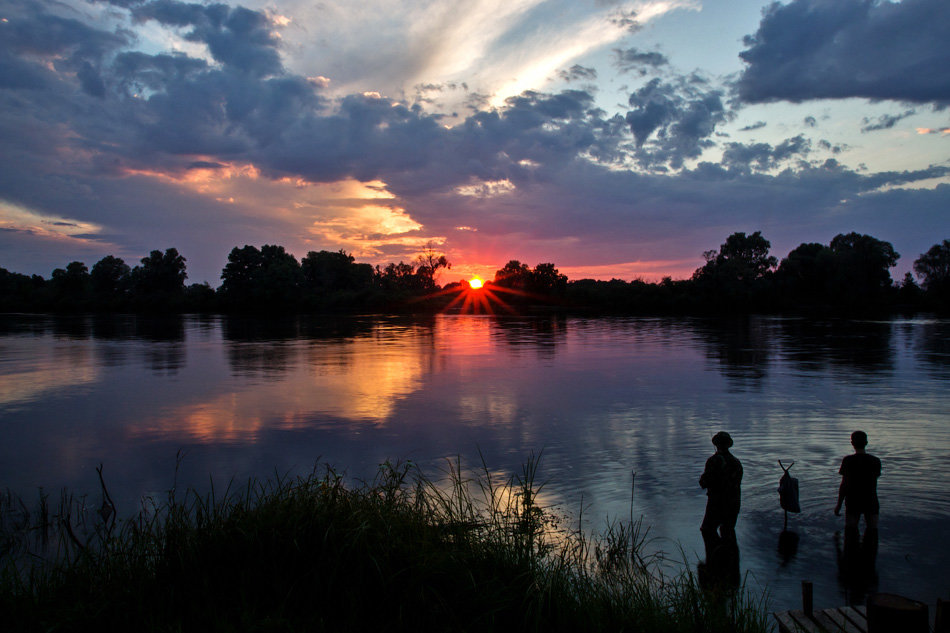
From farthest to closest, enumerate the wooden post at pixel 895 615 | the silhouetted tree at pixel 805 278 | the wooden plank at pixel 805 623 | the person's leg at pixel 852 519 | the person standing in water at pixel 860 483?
the silhouetted tree at pixel 805 278, the person's leg at pixel 852 519, the person standing in water at pixel 860 483, the wooden plank at pixel 805 623, the wooden post at pixel 895 615

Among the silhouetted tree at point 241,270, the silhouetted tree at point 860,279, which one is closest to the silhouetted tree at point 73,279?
the silhouetted tree at point 241,270

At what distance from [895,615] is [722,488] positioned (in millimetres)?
3563

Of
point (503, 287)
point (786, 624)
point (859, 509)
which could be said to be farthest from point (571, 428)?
point (503, 287)

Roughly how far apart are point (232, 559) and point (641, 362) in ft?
81.0

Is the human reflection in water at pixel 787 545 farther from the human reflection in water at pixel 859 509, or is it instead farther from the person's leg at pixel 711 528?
the person's leg at pixel 711 528

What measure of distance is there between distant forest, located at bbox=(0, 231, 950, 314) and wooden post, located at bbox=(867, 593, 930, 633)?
100 m

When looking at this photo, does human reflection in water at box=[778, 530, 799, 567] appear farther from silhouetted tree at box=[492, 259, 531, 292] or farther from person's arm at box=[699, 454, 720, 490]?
silhouetted tree at box=[492, 259, 531, 292]

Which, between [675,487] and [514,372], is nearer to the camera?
[675,487]

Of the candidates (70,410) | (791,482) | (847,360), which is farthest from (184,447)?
(847,360)

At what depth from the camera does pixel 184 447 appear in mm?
13172

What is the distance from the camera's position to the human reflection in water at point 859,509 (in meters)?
7.07

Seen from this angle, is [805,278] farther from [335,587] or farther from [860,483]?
[335,587]

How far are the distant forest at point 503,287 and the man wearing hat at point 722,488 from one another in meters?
96.5

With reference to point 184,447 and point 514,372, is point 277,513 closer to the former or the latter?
point 184,447
